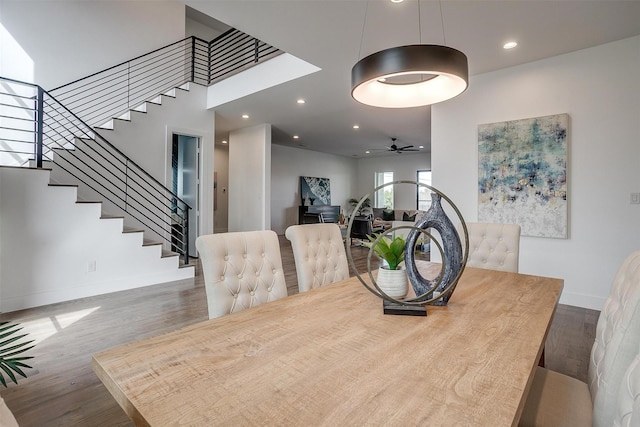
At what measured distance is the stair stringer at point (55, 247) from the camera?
3.17 m

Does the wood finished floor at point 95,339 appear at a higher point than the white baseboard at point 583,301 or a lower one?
lower

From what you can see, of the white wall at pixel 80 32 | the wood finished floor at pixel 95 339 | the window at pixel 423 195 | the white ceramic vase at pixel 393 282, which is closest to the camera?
the white ceramic vase at pixel 393 282

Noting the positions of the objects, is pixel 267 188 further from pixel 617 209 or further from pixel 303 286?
pixel 617 209

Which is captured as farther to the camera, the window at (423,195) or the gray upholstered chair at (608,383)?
the window at (423,195)

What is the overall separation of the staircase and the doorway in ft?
2.10

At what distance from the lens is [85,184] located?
13.8 ft

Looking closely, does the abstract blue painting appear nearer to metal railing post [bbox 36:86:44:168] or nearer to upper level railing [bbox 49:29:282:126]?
upper level railing [bbox 49:29:282:126]

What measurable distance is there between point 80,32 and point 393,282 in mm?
6436

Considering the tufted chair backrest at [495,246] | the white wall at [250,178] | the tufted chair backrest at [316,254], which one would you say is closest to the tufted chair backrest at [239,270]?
the tufted chair backrest at [316,254]

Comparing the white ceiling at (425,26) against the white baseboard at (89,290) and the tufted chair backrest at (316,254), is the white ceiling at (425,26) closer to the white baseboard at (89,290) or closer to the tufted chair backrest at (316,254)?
the tufted chair backrest at (316,254)

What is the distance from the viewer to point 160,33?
19.6ft

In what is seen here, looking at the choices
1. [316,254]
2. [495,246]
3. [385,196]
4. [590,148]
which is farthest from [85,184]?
[385,196]

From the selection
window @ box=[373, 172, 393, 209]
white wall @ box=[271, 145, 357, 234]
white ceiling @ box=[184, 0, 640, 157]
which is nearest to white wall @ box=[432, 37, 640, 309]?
white ceiling @ box=[184, 0, 640, 157]

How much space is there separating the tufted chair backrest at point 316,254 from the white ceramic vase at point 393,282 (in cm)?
61
